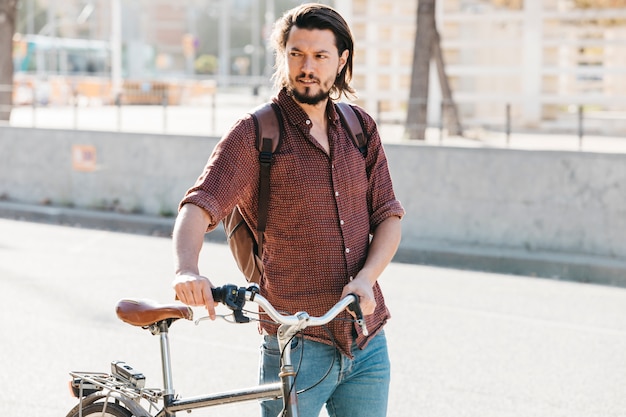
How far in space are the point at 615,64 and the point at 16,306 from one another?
1762 centimetres

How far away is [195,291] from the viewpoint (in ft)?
9.60

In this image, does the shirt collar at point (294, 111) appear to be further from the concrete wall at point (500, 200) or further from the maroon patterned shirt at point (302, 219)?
the concrete wall at point (500, 200)

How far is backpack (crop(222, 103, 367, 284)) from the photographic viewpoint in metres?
3.38

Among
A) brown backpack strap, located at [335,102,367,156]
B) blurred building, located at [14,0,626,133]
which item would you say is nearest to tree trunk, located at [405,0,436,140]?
blurred building, located at [14,0,626,133]

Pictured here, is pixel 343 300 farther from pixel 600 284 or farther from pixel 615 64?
pixel 615 64

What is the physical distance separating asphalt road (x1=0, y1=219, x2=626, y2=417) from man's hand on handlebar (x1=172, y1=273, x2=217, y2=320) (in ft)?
11.2

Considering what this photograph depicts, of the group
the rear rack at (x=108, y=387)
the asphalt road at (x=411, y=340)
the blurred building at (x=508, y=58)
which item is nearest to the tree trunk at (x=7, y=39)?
the blurred building at (x=508, y=58)

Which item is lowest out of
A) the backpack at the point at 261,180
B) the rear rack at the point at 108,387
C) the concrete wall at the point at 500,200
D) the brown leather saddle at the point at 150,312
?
Answer: the concrete wall at the point at 500,200

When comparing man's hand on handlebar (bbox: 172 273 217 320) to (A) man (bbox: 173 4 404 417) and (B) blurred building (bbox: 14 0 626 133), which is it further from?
(B) blurred building (bbox: 14 0 626 133)

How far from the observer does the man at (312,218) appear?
3359mm

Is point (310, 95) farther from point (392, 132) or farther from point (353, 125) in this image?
point (392, 132)

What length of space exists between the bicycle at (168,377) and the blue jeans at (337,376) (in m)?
0.12

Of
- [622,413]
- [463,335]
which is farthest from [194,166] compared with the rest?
[622,413]

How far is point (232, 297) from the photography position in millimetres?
2912
